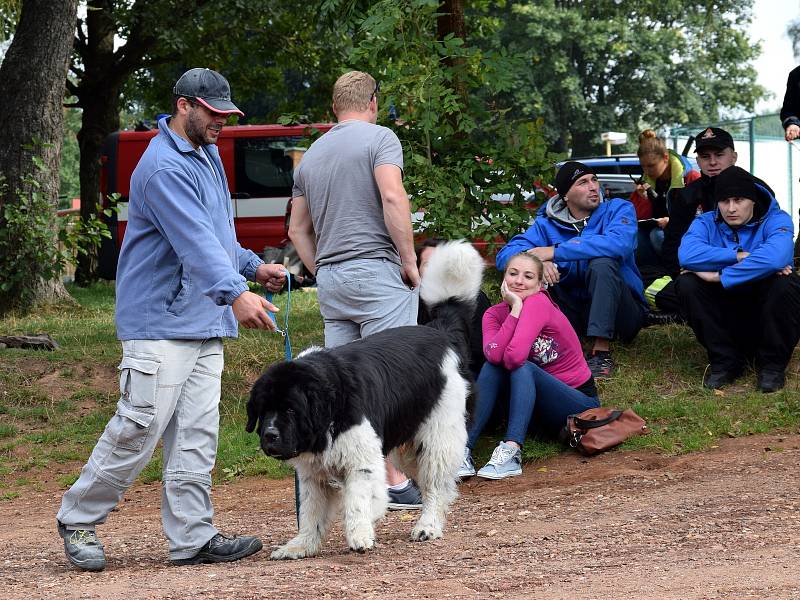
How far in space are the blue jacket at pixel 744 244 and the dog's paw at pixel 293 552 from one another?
4129mm

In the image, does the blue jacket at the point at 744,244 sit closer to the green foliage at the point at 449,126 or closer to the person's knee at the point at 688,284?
the person's knee at the point at 688,284

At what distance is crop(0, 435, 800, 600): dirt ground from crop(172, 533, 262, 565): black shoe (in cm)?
7

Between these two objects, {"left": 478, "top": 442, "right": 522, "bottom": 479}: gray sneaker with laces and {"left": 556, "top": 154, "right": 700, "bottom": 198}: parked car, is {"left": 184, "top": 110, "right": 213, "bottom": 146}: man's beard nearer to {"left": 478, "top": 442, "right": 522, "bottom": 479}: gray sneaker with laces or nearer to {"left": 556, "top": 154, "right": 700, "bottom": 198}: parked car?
{"left": 478, "top": 442, "right": 522, "bottom": 479}: gray sneaker with laces

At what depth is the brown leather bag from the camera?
23.7ft

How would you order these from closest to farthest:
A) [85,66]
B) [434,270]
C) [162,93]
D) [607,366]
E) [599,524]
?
[599,524]
[434,270]
[607,366]
[85,66]
[162,93]

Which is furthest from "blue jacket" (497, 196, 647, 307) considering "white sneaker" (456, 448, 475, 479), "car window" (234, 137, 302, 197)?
"car window" (234, 137, 302, 197)

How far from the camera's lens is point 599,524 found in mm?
5727

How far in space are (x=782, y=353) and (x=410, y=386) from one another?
151 inches

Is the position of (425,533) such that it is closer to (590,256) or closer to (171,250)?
(171,250)

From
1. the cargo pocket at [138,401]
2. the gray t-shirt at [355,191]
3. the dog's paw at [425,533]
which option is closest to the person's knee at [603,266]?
the gray t-shirt at [355,191]

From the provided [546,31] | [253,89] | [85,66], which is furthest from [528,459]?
[546,31]

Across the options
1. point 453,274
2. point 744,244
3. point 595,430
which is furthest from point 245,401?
point 744,244

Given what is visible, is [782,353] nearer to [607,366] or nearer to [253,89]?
[607,366]

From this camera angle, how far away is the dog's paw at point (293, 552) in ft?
16.8
